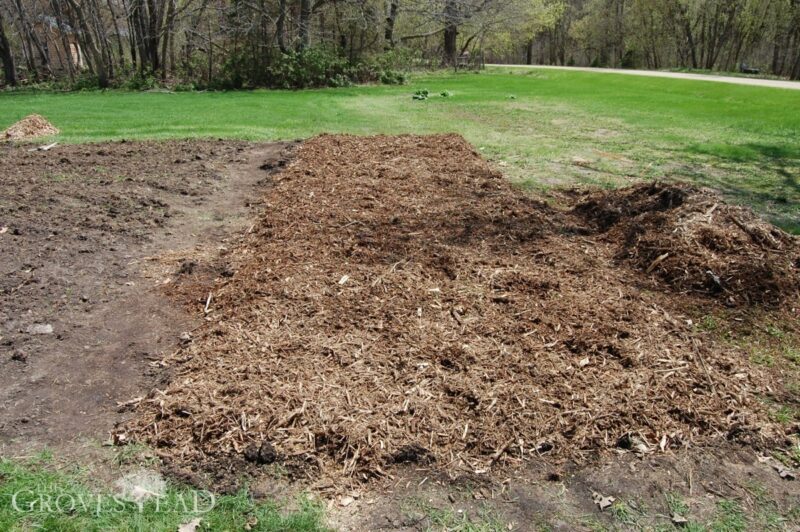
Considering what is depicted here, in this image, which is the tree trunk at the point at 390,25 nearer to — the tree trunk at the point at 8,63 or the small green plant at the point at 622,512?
the tree trunk at the point at 8,63

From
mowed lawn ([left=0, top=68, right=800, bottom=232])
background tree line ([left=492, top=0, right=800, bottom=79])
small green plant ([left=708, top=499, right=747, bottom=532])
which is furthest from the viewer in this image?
background tree line ([left=492, top=0, right=800, bottom=79])

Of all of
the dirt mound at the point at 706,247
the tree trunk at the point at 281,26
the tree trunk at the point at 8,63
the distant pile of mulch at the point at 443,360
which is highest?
the tree trunk at the point at 281,26

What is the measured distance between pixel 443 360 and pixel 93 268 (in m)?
3.22

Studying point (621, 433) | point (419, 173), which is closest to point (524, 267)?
point (621, 433)

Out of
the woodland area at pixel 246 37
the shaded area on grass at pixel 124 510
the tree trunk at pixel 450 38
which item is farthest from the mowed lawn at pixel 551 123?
the tree trunk at pixel 450 38

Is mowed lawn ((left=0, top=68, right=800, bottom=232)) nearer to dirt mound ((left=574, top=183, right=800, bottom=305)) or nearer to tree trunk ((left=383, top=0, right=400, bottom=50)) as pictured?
dirt mound ((left=574, top=183, right=800, bottom=305))

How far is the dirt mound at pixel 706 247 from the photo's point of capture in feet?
13.6

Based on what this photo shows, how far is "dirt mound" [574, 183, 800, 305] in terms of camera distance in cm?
416

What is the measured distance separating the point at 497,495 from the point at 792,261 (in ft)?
11.3

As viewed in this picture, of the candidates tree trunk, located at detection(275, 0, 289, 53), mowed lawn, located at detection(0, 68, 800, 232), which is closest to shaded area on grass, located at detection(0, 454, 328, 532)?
mowed lawn, located at detection(0, 68, 800, 232)

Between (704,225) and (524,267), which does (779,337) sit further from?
(524,267)

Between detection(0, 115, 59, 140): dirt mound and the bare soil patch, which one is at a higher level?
detection(0, 115, 59, 140): dirt mound

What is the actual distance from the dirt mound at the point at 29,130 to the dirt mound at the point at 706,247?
10.4 metres

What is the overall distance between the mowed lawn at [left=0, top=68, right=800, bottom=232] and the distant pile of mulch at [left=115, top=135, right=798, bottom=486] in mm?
2946
